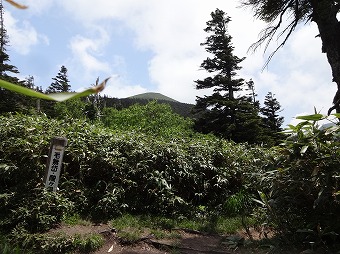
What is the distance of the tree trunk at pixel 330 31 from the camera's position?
21.5 ft

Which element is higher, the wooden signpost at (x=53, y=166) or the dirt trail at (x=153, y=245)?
the wooden signpost at (x=53, y=166)

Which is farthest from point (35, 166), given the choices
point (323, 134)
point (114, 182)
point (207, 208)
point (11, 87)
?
point (11, 87)

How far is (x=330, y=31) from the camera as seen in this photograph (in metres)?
6.75

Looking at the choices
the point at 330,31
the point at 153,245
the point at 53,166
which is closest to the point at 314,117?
the point at 153,245

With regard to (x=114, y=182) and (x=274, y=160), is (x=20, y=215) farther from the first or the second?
(x=274, y=160)

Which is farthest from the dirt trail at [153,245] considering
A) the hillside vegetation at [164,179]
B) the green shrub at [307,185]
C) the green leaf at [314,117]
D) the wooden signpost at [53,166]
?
the green leaf at [314,117]

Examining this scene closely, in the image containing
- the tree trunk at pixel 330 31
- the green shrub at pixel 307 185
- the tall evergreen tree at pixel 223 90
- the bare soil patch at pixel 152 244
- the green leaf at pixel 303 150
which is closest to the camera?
the green shrub at pixel 307 185

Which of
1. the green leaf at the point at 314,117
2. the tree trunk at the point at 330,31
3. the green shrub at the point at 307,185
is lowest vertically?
the green shrub at the point at 307,185

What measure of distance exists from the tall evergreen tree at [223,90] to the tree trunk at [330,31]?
1609 cm

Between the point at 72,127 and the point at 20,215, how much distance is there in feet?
7.76

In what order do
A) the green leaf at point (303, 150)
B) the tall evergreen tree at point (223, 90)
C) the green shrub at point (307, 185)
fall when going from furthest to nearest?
the tall evergreen tree at point (223, 90) < the green leaf at point (303, 150) < the green shrub at point (307, 185)

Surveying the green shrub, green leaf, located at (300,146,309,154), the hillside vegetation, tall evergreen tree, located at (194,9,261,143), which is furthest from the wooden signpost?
tall evergreen tree, located at (194,9,261,143)

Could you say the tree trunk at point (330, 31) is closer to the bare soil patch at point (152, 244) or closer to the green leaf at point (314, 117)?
the green leaf at point (314, 117)

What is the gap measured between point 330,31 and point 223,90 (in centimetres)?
1745
